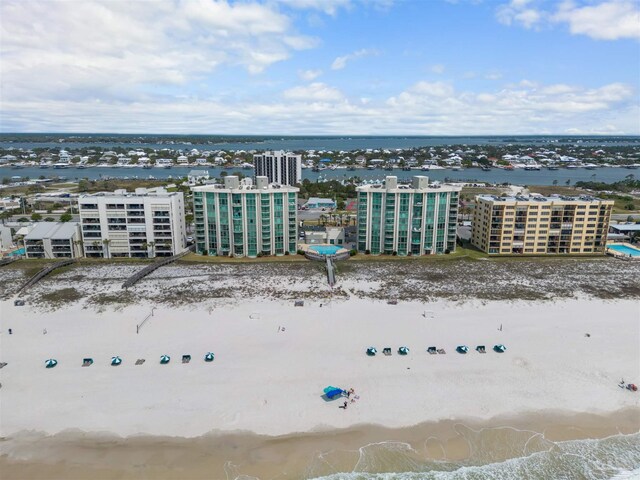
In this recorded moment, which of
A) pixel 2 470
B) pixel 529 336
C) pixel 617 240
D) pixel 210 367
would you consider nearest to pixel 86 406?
pixel 2 470

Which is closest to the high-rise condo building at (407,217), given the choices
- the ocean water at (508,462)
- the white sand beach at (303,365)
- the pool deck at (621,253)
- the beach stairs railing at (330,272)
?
the beach stairs railing at (330,272)

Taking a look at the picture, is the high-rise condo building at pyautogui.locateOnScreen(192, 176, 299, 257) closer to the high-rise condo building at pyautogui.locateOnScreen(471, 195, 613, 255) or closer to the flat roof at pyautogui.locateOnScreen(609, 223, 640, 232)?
the high-rise condo building at pyautogui.locateOnScreen(471, 195, 613, 255)

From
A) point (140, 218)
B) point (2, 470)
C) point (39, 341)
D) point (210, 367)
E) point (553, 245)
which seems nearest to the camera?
point (2, 470)

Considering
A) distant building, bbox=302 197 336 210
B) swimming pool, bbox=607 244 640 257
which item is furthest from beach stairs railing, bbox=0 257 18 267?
swimming pool, bbox=607 244 640 257

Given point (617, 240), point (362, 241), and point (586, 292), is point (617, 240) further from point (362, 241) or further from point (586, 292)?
point (362, 241)

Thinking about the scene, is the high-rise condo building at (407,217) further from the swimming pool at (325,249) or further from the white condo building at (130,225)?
the white condo building at (130,225)
